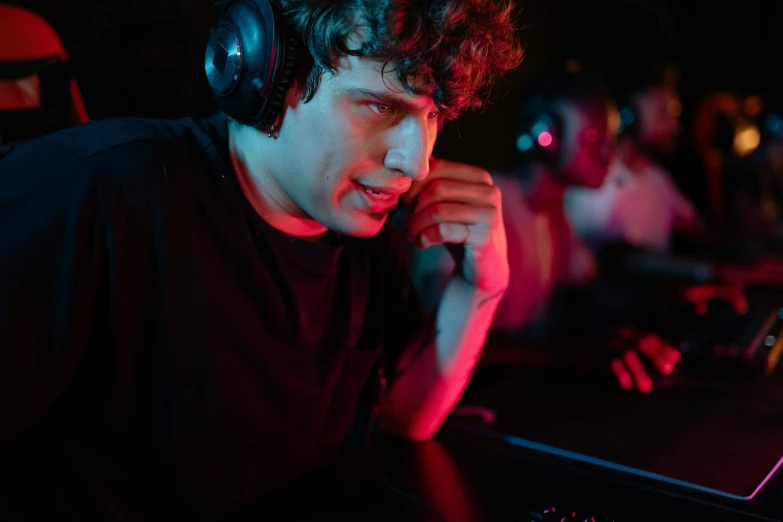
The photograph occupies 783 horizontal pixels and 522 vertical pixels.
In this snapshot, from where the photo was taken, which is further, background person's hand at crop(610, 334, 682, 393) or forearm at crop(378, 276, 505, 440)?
background person's hand at crop(610, 334, 682, 393)

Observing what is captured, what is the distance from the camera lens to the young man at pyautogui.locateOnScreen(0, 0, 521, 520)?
77 centimetres

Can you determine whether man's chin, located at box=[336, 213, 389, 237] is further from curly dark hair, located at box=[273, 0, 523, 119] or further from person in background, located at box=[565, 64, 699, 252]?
person in background, located at box=[565, 64, 699, 252]

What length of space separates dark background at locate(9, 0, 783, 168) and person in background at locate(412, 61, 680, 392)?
0.59ft

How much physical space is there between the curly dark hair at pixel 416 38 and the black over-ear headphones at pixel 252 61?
0.10 feet

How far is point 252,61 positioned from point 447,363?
620mm

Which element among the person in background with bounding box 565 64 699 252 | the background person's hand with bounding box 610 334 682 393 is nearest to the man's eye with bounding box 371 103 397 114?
the background person's hand with bounding box 610 334 682 393

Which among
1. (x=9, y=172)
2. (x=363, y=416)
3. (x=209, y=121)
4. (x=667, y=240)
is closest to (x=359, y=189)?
(x=209, y=121)

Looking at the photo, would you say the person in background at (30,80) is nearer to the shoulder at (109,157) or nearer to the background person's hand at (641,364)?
the shoulder at (109,157)

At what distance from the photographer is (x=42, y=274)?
75 centimetres

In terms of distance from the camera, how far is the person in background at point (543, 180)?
6.34 feet

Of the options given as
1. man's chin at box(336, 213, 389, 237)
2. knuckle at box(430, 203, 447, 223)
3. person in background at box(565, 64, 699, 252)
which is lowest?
person in background at box(565, 64, 699, 252)

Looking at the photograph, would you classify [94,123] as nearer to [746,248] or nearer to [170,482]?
[170,482]

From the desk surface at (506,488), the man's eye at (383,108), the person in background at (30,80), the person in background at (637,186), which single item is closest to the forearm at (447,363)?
the desk surface at (506,488)

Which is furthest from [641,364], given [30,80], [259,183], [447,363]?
[30,80]
